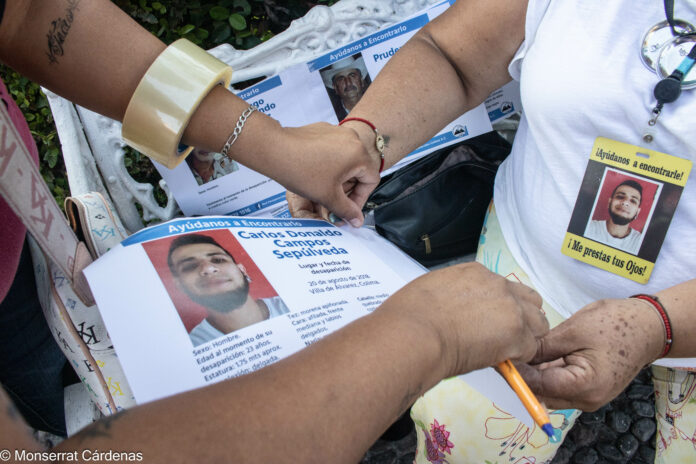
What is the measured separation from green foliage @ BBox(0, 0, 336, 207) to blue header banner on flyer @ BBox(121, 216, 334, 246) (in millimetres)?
626

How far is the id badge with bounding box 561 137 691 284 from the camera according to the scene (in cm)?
93

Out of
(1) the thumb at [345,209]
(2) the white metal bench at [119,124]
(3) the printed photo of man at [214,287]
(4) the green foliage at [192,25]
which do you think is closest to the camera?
(3) the printed photo of man at [214,287]

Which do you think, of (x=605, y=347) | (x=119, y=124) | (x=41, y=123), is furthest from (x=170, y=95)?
(x=41, y=123)

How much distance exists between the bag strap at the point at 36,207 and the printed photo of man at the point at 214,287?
14cm

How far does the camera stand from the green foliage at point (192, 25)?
153 centimetres

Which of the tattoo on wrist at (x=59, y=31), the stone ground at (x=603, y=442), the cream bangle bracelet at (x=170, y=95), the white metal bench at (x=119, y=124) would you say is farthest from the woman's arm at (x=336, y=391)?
the stone ground at (x=603, y=442)

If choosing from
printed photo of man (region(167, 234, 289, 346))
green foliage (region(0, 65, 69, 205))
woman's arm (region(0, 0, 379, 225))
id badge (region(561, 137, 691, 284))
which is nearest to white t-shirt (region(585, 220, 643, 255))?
id badge (region(561, 137, 691, 284))

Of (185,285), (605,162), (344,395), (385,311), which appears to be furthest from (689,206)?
(185,285)

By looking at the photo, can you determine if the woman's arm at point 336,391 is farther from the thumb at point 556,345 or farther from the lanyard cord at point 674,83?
the lanyard cord at point 674,83

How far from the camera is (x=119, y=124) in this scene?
1.39m

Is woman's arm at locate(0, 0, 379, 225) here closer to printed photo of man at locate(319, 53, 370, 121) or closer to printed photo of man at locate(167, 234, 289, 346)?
printed photo of man at locate(167, 234, 289, 346)

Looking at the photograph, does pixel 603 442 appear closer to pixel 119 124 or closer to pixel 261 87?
pixel 261 87

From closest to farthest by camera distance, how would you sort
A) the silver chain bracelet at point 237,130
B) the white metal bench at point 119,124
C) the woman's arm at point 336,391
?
the woman's arm at point 336,391 → the silver chain bracelet at point 237,130 → the white metal bench at point 119,124

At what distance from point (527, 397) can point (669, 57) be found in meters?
0.69
